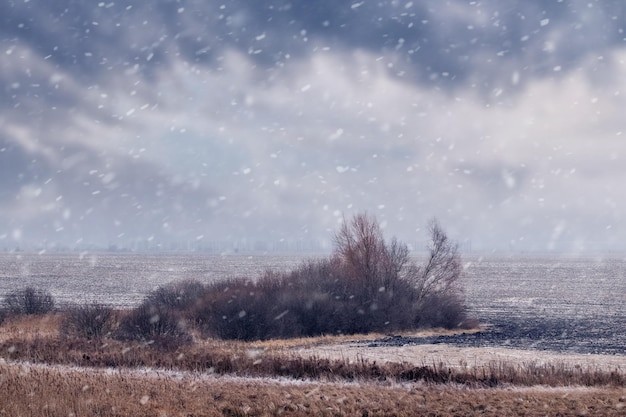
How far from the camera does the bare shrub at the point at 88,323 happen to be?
40019 mm

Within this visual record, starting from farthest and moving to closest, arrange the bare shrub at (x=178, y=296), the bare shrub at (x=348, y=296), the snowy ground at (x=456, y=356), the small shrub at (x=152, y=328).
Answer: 1. the bare shrub at (x=178, y=296)
2. the bare shrub at (x=348, y=296)
3. the small shrub at (x=152, y=328)
4. the snowy ground at (x=456, y=356)

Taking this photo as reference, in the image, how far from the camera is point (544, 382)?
22.7m

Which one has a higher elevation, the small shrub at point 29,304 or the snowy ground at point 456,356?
the small shrub at point 29,304

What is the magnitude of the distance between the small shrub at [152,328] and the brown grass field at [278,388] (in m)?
8.13

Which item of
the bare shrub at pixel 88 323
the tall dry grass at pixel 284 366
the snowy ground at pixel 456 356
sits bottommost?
the snowy ground at pixel 456 356

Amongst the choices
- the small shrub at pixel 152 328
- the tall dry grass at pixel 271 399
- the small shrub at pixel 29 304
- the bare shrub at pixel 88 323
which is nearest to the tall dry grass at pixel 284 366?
the tall dry grass at pixel 271 399

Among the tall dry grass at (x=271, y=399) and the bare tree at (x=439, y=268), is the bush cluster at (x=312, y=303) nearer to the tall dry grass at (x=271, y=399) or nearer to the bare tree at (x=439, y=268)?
the bare tree at (x=439, y=268)

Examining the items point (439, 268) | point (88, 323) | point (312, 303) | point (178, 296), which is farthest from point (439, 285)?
point (88, 323)

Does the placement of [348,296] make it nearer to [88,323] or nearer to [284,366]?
[88,323]

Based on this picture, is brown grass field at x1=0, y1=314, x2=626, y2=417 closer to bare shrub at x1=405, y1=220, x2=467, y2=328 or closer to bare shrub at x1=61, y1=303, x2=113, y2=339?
bare shrub at x1=61, y1=303, x2=113, y2=339

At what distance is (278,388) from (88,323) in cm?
2421

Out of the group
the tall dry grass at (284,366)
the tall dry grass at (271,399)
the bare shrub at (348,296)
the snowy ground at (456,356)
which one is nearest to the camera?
the tall dry grass at (271,399)

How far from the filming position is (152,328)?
4028cm

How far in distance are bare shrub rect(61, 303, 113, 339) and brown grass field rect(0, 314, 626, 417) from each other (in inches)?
403
